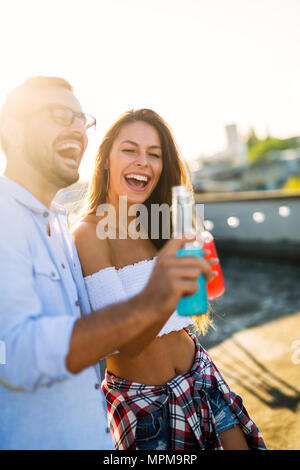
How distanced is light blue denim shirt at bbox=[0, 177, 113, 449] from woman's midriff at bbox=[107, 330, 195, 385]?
0.28 metres

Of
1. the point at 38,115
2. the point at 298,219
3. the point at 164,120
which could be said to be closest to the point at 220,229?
the point at 298,219

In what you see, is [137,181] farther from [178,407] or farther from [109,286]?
[178,407]

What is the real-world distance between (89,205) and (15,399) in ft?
3.66

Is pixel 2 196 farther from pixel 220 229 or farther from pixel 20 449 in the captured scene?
pixel 220 229

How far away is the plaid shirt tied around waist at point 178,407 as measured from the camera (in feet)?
5.41

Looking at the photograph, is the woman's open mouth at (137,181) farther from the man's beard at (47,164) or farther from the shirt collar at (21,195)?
the shirt collar at (21,195)

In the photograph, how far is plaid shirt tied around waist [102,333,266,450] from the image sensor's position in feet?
5.41

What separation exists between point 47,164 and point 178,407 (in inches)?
46.5

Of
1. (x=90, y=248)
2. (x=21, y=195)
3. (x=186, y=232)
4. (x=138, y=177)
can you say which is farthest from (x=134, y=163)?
(x=186, y=232)

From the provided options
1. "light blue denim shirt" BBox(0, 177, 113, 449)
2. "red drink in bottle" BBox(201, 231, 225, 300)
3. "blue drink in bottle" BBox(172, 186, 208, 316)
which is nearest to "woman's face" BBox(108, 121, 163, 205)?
"light blue denim shirt" BBox(0, 177, 113, 449)

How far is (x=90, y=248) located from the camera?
1.74 metres

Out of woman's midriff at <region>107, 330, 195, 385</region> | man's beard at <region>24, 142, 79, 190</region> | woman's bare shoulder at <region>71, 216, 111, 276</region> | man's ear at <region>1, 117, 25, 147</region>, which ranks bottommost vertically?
woman's midriff at <region>107, 330, 195, 385</region>

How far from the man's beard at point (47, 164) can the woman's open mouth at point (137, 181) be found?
1.87ft

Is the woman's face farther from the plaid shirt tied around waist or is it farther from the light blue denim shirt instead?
the plaid shirt tied around waist
